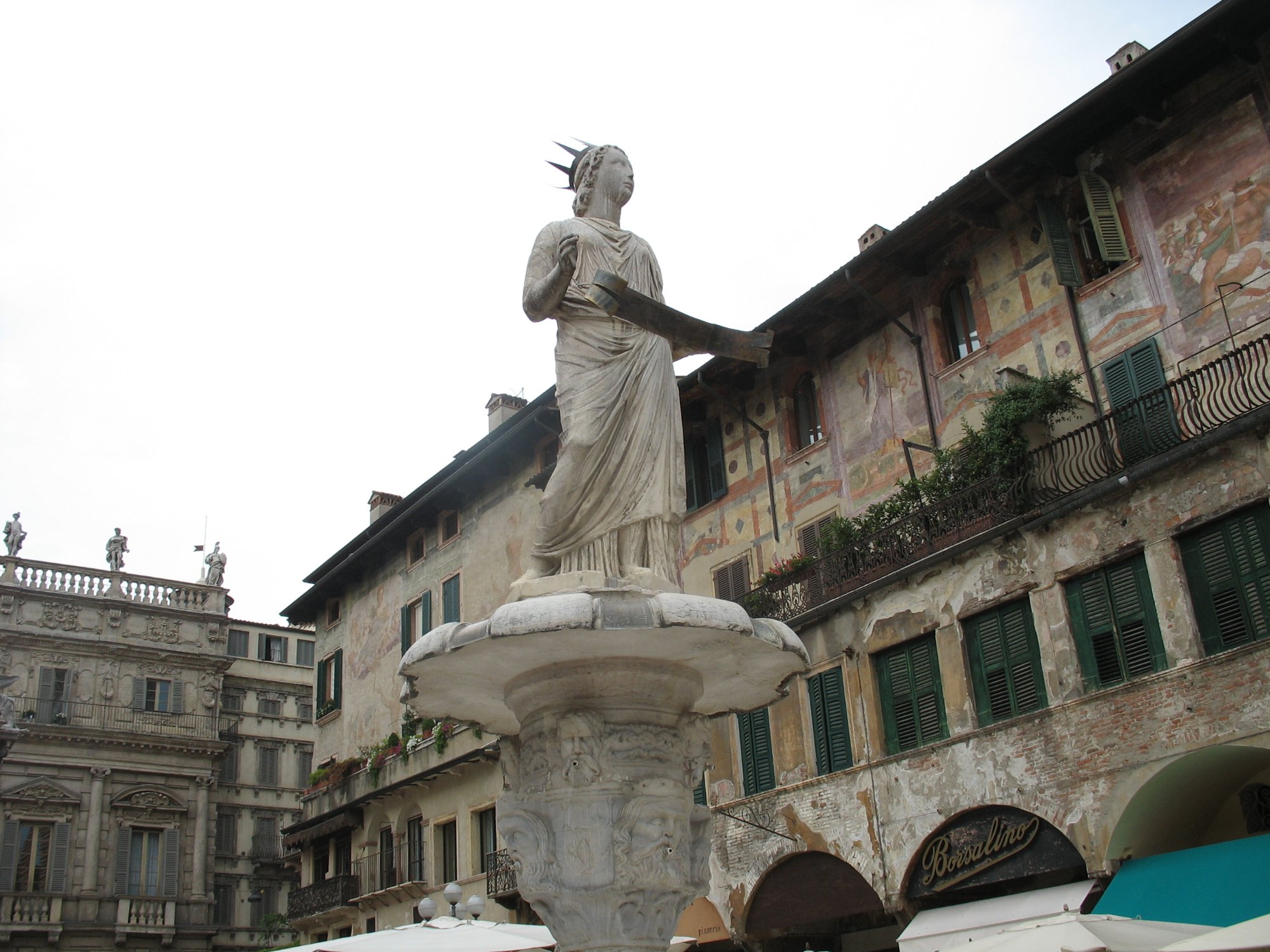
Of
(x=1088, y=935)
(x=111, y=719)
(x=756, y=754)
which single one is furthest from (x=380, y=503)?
(x=1088, y=935)

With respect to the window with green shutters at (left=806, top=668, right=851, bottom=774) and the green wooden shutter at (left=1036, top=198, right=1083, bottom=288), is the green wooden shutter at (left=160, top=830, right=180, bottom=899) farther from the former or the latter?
the green wooden shutter at (left=1036, top=198, right=1083, bottom=288)

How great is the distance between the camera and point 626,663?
6770 millimetres

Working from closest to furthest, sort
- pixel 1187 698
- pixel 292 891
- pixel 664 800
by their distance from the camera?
1. pixel 664 800
2. pixel 1187 698
3. pixel 292 891

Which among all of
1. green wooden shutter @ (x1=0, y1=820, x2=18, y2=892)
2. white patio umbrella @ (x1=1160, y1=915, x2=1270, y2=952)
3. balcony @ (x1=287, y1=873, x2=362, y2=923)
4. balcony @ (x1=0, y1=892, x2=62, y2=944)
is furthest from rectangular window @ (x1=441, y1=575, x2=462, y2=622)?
white patio umbrella @ (x1=1160, y1=915, x2=1270, y2=952)

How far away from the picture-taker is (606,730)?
6.79 meters

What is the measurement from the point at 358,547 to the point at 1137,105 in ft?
85.6

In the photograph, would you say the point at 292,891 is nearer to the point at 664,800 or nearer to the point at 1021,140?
the point at 1021,140

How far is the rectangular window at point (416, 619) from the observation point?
33.2 meters

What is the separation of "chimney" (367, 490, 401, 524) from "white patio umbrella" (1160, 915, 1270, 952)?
3307 cm

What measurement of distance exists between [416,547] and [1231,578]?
79.1 ft

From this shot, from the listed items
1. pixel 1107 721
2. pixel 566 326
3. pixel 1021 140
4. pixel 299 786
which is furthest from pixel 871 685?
pixel 299 786

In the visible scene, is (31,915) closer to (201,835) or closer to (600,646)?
(201,835)

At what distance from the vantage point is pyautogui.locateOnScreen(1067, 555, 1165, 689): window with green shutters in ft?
52.5

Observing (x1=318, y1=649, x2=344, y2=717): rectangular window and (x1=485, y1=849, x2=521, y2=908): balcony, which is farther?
(x1=318, y1=649, x2=344, y2=717): rectangular window
